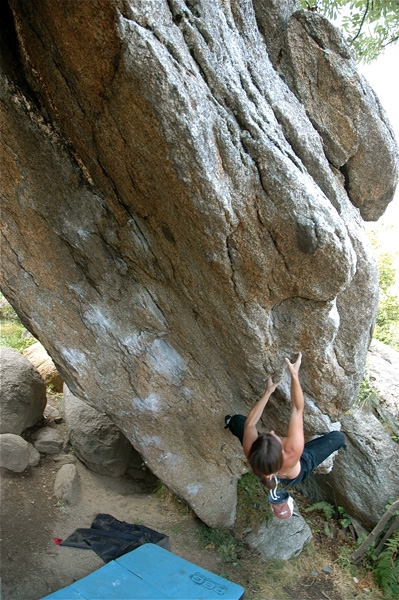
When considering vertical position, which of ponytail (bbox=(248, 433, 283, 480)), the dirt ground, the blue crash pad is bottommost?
the dirt ground

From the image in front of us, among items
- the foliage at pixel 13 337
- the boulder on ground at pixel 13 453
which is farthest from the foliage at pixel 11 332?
the boulder on ground at pixel 13 453

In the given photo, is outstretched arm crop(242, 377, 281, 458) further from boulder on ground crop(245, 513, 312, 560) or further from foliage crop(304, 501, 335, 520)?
foliage crop(304, 501, 335, 520)

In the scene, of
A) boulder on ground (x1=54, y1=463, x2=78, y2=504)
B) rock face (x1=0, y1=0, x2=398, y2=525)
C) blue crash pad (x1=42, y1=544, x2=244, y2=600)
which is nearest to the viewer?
rock face (x1=0, y1=0, x2=398, y2=525)

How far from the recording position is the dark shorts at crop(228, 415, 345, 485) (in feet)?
16.7

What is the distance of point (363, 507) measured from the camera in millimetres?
7859

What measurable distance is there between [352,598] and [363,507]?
1586 millimetres

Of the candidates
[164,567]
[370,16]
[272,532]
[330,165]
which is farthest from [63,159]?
[272,532]

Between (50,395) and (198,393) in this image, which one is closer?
(198,393)

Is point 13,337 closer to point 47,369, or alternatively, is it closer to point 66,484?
point 47,369

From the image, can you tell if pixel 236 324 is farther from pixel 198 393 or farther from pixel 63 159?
pixel 63 159

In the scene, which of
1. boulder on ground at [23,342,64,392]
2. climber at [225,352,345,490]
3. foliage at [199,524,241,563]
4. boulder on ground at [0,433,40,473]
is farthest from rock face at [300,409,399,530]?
boulder on ground at [23,342,64,392]

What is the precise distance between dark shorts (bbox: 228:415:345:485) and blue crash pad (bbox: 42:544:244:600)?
1436 mm

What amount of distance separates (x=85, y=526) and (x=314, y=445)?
3279 millimetres

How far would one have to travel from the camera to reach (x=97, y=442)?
715 centimetres
